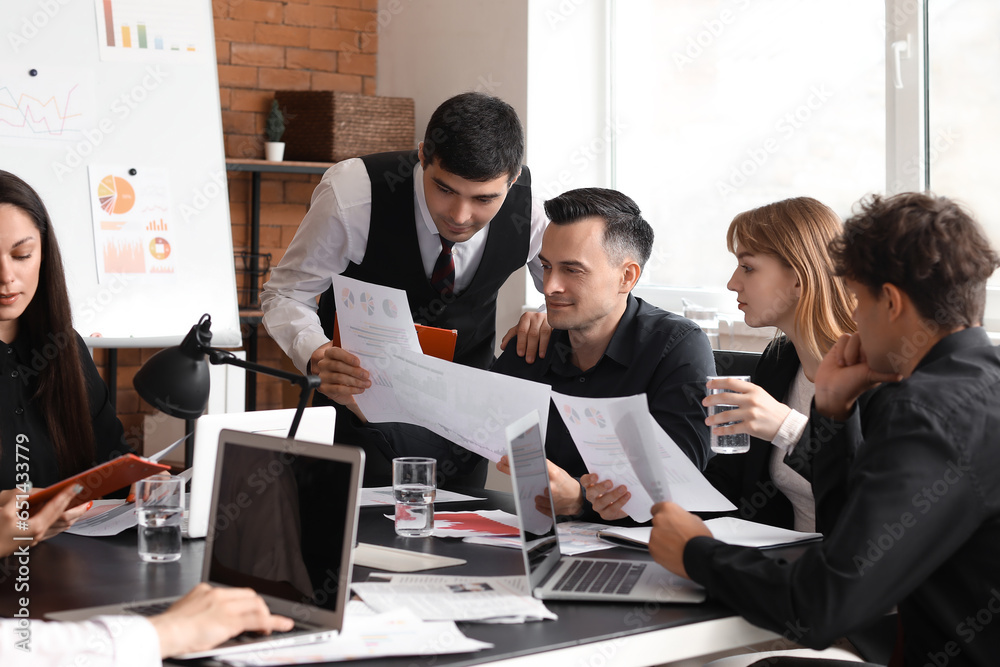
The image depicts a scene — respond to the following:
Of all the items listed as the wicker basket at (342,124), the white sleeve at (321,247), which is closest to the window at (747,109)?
the wicker basket at (342,124)

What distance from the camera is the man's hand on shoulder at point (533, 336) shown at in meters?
2.19

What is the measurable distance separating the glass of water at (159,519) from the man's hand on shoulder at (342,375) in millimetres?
484

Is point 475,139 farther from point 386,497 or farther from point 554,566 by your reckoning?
point 554,566

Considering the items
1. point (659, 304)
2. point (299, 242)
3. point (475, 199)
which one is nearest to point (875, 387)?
point (475, 199)

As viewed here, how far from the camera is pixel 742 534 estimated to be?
1.54m

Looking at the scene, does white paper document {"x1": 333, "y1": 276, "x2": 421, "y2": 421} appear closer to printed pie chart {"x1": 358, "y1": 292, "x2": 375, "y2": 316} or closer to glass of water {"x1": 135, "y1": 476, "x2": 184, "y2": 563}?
printed pie chart {"x1": 358, "y1": 292, "x2": 375, "y2": 316}

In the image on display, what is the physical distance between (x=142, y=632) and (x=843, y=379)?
103 cm

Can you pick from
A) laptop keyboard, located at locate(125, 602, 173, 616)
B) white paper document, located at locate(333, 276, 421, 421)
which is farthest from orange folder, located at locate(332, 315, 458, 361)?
laptop keyboard, located at locate(125, 602, 173, 616)

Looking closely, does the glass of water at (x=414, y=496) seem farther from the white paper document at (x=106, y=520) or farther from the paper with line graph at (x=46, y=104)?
the paper with line graph at (x=46, y=104)

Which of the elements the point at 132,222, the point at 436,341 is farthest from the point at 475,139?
the point at 132,222

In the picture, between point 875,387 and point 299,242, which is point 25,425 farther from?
point 875,387

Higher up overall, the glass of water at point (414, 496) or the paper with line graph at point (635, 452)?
the paper with line graph at point (635, 452)

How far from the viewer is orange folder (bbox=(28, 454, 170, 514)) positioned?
1.40m

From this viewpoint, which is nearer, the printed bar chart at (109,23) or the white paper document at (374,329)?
the white paper document at (374,329)
